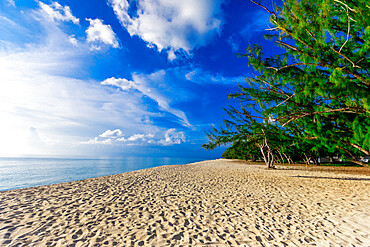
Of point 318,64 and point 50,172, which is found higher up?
point 318,64

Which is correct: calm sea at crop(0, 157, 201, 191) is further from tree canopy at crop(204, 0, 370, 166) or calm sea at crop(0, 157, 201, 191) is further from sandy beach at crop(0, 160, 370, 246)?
tree canopy at crop(204, 0, 370, 166)

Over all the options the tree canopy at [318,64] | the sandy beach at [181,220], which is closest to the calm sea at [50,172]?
the sandy beach at [181,220]

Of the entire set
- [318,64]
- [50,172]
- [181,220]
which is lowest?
[50,172]

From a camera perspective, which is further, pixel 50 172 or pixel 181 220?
pixel 50 172

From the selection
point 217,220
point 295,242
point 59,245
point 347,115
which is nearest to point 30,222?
point 59,245

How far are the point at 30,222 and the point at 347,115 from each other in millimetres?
13772

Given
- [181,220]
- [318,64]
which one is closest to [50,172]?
[181,220]

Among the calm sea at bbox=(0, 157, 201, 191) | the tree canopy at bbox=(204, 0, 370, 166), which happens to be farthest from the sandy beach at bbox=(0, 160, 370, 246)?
the calm sea at bbox=(0, 157, 201, 191)

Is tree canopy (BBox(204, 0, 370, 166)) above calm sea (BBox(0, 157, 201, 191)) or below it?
above

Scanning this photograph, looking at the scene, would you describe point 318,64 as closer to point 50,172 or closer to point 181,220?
point 181,220

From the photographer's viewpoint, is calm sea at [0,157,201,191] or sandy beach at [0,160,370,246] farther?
calm sea at [0,157,201,191]

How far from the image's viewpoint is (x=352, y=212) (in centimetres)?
616

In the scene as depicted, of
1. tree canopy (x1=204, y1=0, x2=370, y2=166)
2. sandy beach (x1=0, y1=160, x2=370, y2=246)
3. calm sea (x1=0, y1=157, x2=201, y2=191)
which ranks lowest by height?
calm sea (x1=0, y1=157, x2=201, y2=191)

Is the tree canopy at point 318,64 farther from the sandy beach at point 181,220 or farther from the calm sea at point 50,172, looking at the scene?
the calm sea at point 50,172
